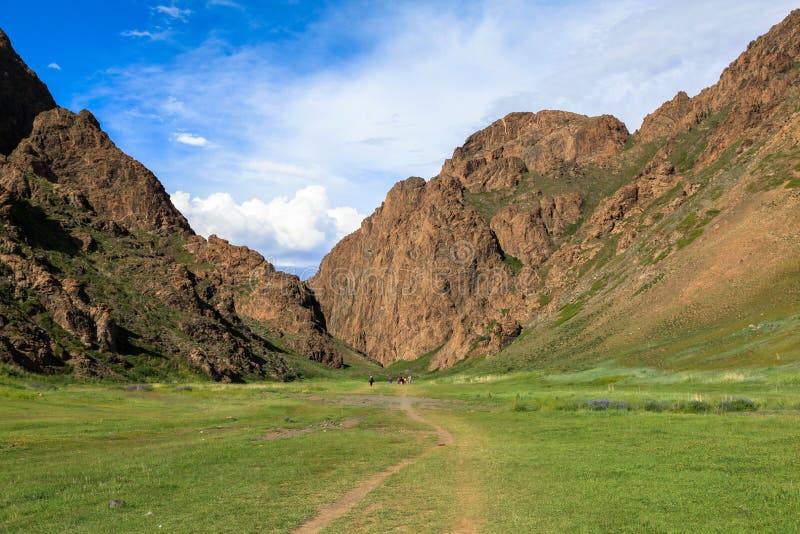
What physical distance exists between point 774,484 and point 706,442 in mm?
7273

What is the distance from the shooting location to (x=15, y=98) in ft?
587

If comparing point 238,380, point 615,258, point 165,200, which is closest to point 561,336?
point 615,258

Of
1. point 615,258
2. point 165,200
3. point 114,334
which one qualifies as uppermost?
point 165,200

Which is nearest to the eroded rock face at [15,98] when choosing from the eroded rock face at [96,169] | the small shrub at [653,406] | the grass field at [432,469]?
the eroded rock face at [96,169]

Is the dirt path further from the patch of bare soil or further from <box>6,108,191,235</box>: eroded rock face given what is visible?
<box>6,108,191,235</box>: eroded rock face

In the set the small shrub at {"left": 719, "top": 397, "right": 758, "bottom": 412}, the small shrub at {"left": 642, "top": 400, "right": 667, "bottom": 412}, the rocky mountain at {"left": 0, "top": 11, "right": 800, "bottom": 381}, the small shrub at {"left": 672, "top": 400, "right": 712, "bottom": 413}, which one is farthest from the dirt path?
the rocky mountain at {"left": 0, "top": 11, "right": 800, "bottom": 381}

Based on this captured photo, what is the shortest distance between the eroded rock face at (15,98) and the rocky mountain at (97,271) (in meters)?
0.40

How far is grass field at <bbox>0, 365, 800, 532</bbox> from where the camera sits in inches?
611

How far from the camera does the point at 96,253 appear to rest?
436ft

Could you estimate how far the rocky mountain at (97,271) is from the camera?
305 feet

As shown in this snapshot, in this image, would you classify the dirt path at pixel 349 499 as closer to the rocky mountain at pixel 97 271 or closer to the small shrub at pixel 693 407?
the small shrub at pixel 693 407

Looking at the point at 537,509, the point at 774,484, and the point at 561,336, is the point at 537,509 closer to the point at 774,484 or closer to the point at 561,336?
the point at 774,484

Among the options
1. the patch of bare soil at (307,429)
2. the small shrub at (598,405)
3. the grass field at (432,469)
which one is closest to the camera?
the grass field at (432,469)

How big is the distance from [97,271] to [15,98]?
97955 millimetres
